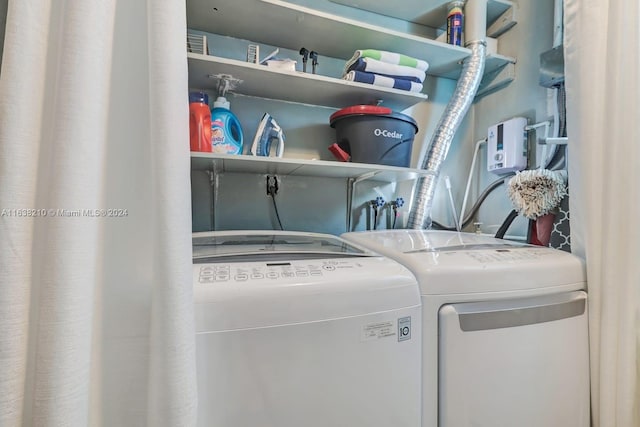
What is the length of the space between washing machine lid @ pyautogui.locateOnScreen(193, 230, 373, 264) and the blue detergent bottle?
0.37 meters

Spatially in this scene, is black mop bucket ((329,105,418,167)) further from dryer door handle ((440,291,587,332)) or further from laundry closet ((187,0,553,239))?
dryer door handle ((440,291,587,332))

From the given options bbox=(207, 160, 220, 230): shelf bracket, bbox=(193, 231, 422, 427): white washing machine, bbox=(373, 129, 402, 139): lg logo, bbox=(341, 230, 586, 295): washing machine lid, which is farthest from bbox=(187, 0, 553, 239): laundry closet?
bbox=(193, 231, 422, 427): white washing machine

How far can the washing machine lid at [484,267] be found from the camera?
0.78m

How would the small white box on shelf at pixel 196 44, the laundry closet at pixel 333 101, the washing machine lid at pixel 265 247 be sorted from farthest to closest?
the laundry closet at pixel 333 101 → the small white box on shelf at pixel 196 44 → the washing machine lid at pixel 265 247

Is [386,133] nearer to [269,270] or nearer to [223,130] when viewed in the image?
[223,130]

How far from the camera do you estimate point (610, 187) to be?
91 cm

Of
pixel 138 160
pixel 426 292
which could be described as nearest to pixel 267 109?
pixel 138 160

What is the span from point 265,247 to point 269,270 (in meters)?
0.32

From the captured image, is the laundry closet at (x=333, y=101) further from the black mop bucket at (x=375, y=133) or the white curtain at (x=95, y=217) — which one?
the white curtain at (x=95, y=217)

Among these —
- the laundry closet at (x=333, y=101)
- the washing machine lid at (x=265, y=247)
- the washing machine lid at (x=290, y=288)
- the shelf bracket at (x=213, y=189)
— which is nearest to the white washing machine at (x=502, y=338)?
the washing machine lid at (x=290, y=288)

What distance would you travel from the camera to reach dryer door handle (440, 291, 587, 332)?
79 centimetres

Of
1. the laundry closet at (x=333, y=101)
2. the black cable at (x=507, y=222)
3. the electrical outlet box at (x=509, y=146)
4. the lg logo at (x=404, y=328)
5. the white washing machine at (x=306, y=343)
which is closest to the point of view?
the white washing machine at (x=306, y=343)

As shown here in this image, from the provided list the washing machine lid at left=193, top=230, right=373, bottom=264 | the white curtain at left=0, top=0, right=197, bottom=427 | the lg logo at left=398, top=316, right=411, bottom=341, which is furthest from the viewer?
the washing machine lid at left=193, top=230, right=373, bottom=264

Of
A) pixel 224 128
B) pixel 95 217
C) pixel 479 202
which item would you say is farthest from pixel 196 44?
pixel 479 202
